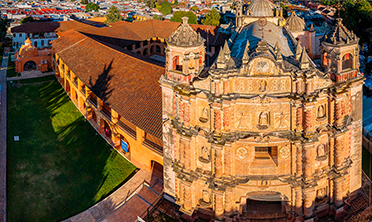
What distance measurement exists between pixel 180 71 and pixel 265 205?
16405 mm

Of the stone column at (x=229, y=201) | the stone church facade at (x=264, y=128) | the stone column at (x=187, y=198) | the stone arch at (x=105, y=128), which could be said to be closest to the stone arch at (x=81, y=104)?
the stone arch at (x=105, y=128)

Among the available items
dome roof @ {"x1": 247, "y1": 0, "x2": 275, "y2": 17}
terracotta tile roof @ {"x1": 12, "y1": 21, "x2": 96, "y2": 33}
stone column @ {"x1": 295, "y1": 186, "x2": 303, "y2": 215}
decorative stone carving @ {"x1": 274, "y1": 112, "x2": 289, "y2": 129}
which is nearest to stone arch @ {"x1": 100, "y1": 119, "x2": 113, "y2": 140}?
decorative stone carving @ {"x1": 274, "y1": 112, "x2": 289, "y2": 129}

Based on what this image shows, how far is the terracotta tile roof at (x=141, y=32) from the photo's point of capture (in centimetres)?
7944

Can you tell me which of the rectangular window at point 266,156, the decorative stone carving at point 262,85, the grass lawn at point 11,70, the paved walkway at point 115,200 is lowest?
the paved walkway at point 115,200

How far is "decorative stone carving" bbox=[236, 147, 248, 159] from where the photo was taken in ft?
113

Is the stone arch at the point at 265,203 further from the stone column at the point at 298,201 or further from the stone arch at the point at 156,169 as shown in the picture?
the stone arch at the point at 156,169

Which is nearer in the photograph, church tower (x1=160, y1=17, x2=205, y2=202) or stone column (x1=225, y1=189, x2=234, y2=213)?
stone column (x1=225, y1=189, x2=234, y2=213)

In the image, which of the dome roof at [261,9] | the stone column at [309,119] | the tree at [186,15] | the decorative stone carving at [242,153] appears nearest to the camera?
the stone column at [309,119]

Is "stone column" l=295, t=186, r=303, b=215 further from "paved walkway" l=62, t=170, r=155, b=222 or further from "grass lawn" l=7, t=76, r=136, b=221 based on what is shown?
"grass lawn" l=7, t=76, r=136, b=221

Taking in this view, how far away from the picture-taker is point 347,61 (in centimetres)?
3656

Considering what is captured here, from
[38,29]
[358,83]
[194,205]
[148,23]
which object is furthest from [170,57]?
[38,29]

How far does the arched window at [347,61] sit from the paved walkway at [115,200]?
25338 mm

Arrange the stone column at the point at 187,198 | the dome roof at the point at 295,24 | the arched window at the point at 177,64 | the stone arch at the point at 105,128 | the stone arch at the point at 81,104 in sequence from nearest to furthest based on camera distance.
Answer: the stone column at the point at 187,198 < the arched window at the point at 177,64 < the stone arch at the point at 105,128 < the dome roof at the point at 295,24 < the stone arch at the point at 81,104

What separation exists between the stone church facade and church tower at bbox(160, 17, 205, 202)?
0.10 meters
